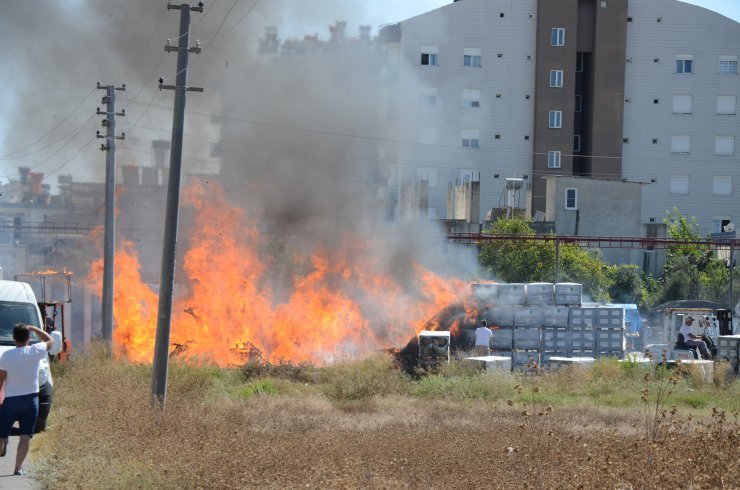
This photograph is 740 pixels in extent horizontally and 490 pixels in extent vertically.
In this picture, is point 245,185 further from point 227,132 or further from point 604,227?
point 604,227

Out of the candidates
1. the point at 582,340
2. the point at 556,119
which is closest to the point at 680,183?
the point at 556,119

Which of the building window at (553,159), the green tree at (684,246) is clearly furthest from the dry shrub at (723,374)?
the building window at (553,159)

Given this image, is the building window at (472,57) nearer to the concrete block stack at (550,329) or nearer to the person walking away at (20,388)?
the concrete block stack at (550,329)

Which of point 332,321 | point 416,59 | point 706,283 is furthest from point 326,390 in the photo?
point 416,59

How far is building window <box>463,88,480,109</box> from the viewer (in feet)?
176

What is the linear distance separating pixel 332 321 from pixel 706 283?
2414 cm

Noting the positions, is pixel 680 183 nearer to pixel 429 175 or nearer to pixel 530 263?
pixel 429 175

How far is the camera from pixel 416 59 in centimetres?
5259

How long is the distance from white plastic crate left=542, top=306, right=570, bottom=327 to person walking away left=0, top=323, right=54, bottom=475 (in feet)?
50.3

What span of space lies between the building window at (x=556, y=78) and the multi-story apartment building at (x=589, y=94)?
0.06m

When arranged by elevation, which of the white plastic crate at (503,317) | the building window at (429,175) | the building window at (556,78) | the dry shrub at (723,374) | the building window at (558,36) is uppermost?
the building window at (558,36)

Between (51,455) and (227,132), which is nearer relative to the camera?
(51,455)

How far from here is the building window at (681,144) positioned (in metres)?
55.8

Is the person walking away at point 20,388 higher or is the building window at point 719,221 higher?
the building window at point 719,221
